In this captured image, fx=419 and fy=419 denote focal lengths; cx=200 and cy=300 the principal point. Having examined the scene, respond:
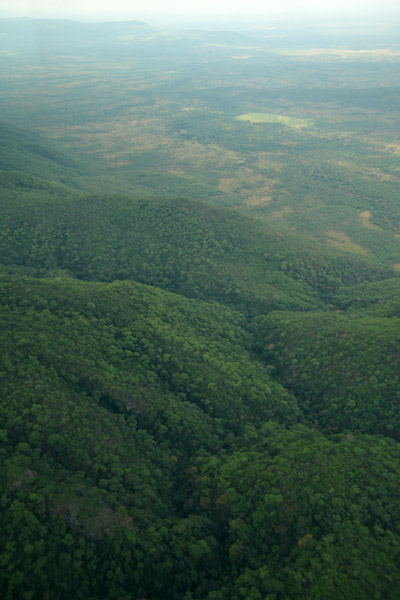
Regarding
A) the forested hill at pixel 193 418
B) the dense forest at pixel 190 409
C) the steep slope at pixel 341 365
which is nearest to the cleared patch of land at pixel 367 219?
the dense forest at pixel 190 409

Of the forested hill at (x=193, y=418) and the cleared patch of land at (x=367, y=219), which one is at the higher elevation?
the forested hill at (x=193, y=418)

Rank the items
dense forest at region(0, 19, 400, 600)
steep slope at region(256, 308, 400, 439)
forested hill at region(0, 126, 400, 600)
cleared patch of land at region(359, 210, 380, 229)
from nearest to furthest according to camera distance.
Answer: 1. forested hill at region(0, 126, 400, 600)
2. dense forest at region(0, 19, 400, 600)
3. steep slope at region(256, 308, 400, 439)
4. cleared patch of land at region(359, 210, 380, 229)

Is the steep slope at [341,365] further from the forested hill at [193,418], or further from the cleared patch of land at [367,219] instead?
the cleared patch of land at [367,219]

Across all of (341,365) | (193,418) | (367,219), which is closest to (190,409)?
(193,418)

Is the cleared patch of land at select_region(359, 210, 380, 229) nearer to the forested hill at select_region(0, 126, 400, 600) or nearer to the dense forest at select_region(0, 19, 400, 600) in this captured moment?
the dense forest at select_region(0, 19, 400, 600)

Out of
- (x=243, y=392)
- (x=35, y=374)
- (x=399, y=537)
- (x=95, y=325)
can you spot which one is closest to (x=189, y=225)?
(x=95, y=325)

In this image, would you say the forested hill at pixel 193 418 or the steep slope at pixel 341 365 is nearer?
the forested hill at pixel 193 418

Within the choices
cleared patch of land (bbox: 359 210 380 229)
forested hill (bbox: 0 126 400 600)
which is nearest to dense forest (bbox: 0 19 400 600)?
forested hill (bbox: 0 126 400 600)

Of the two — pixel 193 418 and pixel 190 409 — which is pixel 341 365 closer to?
pixel 190 409
